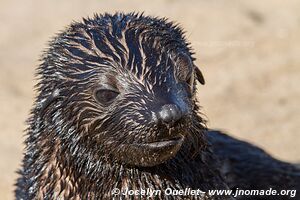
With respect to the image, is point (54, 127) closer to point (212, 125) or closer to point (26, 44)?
point (212, 125)

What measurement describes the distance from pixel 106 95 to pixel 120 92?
0.08 metres

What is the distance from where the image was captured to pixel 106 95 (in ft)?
16.7

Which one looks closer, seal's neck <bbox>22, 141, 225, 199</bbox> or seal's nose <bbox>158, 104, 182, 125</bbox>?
seal's nose <bbox>158, 104, 182, 125</bbox>

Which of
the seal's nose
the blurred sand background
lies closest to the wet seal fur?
the seal's nose

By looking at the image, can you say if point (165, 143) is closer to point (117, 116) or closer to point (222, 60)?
point (117, 116)

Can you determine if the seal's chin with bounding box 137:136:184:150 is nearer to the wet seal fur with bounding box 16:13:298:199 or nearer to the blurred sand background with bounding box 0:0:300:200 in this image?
the wet seal fur with bounding box 16:13:298:199

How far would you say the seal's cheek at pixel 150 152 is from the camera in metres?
4.91

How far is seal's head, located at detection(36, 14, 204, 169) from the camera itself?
4914 mm

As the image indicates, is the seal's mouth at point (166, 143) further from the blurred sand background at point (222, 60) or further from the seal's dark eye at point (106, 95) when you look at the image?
the blurred sand background at point (222, 60)

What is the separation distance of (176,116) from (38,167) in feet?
3.85

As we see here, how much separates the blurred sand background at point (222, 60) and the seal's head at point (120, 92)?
3.74 m

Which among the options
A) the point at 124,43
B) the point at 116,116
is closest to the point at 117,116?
the point at 116,116

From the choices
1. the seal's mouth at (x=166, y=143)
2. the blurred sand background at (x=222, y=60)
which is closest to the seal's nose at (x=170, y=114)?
the seal's mouth at (x=166, y=143)

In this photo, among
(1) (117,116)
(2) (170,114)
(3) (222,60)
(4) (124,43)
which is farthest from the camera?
(3) (222,60)
